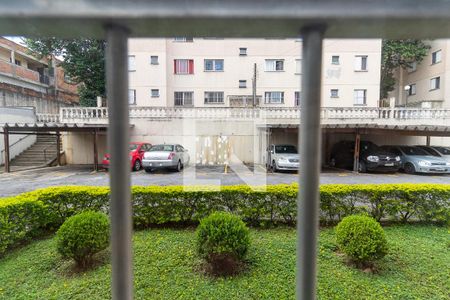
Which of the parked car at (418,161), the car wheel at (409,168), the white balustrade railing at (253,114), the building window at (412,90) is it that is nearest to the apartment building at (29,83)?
the white balustrade railing at (253,114)

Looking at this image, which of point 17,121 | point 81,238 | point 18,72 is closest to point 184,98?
point 17,121

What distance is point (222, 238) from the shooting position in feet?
9.93

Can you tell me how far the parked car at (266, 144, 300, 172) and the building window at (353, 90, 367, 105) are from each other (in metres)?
8.69

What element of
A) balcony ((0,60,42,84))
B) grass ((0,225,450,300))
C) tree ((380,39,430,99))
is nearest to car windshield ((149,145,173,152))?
grass ((0,225,450,300))

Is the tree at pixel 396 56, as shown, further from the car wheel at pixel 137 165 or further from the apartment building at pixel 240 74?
the car wheel at pixel 137 165

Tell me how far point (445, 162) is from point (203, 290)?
13.3m

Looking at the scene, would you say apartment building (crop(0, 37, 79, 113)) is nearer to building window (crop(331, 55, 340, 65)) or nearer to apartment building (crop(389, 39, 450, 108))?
building window (crop(331, 55, 340, 65))

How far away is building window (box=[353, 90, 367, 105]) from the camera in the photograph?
59.3ft

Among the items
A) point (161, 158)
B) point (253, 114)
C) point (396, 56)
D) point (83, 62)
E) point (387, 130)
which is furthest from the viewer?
point (396, 56)

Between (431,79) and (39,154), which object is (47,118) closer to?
(39,154)

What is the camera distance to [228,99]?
18391 mm

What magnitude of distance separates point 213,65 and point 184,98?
3.34 meters

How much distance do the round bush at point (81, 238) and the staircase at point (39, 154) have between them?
14264mm

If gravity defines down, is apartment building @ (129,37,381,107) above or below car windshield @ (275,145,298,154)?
above
